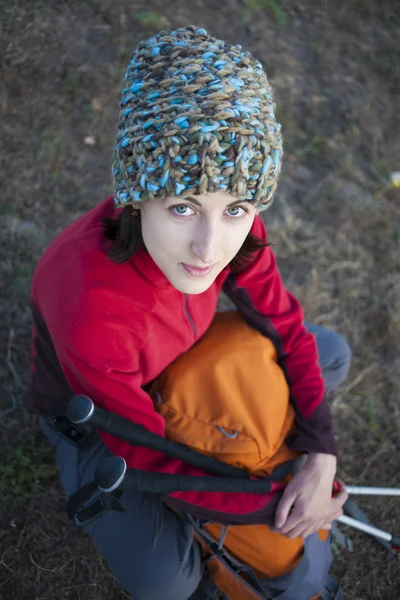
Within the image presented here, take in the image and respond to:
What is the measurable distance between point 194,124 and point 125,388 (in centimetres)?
95

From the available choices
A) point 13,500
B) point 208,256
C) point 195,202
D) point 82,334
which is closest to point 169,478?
point 82,334

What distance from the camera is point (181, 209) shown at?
1521 mm

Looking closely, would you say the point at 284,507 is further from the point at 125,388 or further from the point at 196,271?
the point at 196,271

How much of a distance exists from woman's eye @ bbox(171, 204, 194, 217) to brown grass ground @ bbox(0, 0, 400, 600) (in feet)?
5.64

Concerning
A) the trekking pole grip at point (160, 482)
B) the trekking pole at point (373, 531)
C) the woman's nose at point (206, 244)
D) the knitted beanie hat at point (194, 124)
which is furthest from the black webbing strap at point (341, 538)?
the knitted beanie hat at point (194, 124)

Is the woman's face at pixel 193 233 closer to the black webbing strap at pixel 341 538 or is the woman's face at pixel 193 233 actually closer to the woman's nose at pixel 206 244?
the woman's nose at pixel 206 244

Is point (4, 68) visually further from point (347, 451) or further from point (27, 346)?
point (347, 451)

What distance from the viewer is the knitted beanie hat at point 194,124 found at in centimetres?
137

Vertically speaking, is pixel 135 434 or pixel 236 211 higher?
pixel 236 211

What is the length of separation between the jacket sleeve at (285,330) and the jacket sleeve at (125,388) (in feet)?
1.36

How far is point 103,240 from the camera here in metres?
1.82

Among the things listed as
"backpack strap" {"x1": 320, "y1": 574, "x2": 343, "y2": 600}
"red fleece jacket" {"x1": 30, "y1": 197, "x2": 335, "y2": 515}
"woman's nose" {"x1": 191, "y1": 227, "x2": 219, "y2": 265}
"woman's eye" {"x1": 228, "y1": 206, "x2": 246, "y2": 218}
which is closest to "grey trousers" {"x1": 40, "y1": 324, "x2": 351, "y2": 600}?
"red fleece jacket" {"x1": 30, "y1": 197, "x2": 335, "y2": 515}

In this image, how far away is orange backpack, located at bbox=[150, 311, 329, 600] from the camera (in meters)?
2.04

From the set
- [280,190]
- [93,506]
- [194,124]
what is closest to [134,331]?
[93,506]
